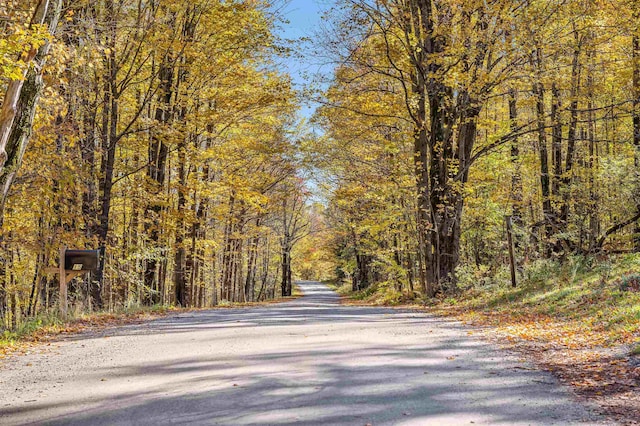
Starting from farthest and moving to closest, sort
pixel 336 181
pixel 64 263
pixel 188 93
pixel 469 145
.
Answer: pixel 336 181 < pixel 188 93 < pixel 469 145 < pixel 64 263

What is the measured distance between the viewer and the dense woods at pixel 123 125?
393 inches

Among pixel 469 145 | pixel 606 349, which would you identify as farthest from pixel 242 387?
pixel 469 145

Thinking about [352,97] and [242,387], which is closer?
[242,387]

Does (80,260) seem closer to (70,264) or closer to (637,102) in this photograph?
(70,264)

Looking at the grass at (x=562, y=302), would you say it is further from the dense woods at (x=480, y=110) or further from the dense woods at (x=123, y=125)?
the dense woods at (x=123, y=125)

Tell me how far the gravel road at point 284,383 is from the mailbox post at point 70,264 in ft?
8.29

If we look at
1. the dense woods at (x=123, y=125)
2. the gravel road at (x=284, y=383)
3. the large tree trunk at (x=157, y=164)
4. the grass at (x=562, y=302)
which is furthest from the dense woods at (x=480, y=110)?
the gravel road at (x=284, y=383)

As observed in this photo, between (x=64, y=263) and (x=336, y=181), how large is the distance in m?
16.8

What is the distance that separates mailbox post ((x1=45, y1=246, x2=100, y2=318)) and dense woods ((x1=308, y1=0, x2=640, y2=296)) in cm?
890

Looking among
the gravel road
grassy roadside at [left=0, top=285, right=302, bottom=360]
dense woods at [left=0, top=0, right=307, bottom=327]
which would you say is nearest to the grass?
the gravel road

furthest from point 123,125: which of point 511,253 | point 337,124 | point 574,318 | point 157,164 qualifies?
point 574,318

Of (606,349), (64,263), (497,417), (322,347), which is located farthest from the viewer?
(64,263)

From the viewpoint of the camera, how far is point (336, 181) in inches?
1053

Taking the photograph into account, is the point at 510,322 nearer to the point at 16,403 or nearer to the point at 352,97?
the point at 16,403
